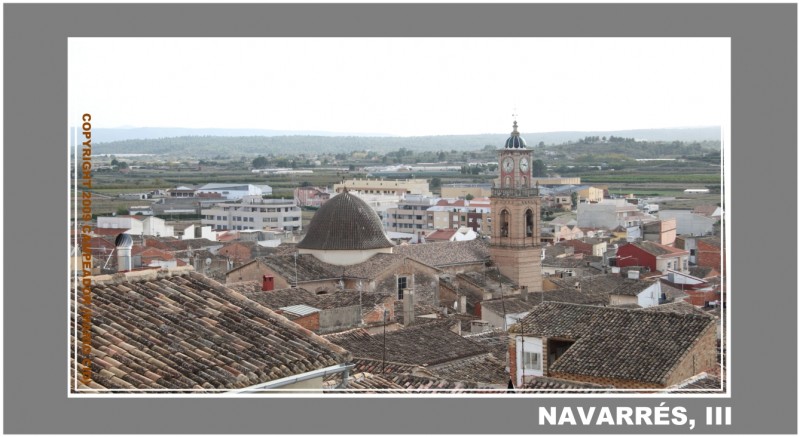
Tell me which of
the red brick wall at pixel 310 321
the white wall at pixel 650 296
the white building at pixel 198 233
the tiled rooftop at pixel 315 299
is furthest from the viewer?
the white building at pixel 198 233

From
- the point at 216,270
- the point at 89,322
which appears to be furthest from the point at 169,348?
the point at 216,270

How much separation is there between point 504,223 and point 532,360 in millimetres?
20386

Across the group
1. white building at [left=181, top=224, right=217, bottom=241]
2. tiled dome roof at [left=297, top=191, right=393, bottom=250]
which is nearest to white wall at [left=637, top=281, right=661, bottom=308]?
tiled dome roof at [left=297, top=191, right=393, bottom=250]

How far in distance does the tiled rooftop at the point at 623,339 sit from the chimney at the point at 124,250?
3548 millimetres

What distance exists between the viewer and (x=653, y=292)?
22641 mm

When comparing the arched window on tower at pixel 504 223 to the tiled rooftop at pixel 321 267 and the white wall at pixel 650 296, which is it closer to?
the tiled rooftop at pixel 321 267

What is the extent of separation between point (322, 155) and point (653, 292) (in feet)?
234

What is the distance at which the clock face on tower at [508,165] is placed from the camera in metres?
31.6

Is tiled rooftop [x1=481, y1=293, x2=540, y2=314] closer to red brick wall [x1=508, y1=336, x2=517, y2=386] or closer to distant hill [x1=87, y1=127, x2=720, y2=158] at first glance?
red brick wall [x1=508, y1=336, x2=517, y2=386]

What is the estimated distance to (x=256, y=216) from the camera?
181 feet

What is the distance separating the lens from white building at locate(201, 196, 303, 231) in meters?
54.8

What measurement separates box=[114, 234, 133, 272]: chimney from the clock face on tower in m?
23.4

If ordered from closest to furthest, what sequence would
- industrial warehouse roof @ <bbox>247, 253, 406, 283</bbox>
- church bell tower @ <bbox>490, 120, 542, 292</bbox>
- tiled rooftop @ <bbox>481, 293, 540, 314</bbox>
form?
tiled rooftop @ <bbox>481, 293, 540, 314</bbox>, industrial warehouse roof @ <bbox>247, 253, 406, 283</bbox>, church bell tower @ <bbox>490, 120, 542, 292</bbox>

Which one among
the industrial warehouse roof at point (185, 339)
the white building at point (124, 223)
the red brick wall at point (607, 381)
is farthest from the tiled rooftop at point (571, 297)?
the white building at point (124, 223)
